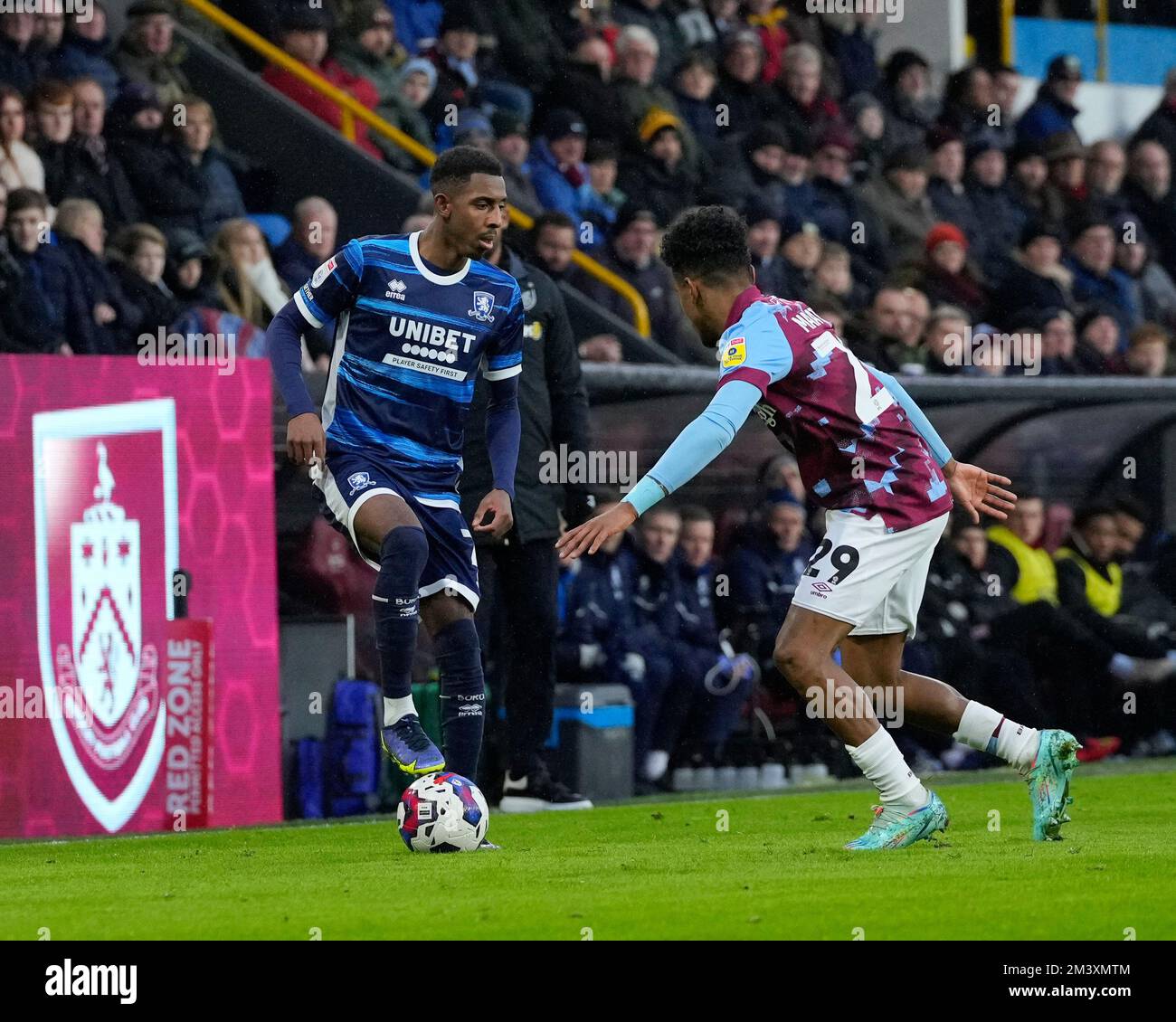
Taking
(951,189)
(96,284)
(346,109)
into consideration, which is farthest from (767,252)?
(96,284)

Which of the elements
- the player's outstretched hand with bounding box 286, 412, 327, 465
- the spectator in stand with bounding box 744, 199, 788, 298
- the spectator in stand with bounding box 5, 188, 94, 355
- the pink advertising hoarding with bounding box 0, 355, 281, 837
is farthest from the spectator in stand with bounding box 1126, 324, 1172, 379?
the player's outstretched hand with bounding box 286, 412, 327, 465

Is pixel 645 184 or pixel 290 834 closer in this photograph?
pixel 290 834

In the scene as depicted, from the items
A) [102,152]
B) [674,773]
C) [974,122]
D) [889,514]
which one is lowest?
[674,773]

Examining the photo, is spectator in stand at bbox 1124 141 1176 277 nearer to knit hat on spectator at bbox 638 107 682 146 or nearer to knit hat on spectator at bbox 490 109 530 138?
knit hat on spectator at bbox 638 107 682 146

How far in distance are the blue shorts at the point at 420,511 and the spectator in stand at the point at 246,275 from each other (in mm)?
3841

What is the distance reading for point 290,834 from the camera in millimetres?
8133

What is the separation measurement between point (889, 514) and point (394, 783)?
12.0 ft

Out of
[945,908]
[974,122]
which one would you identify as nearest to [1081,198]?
[974,122]

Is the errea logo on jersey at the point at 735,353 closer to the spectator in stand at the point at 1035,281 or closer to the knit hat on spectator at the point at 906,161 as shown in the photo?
the spectator in stand at the point at 1035,281

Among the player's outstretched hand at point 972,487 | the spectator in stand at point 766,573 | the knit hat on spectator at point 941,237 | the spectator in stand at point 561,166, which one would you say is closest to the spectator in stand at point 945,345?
the knit hat on spectator at point 941,237

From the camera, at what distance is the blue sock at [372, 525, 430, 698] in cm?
675

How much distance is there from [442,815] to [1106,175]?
11598 mm

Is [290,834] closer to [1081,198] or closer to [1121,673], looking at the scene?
[1121,673]

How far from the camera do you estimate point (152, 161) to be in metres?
11.4
